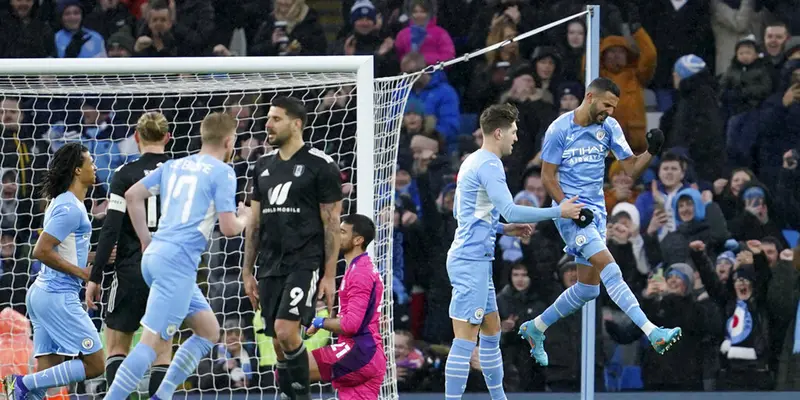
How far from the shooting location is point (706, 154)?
1262 centimetres

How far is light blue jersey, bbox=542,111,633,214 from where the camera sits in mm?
8961

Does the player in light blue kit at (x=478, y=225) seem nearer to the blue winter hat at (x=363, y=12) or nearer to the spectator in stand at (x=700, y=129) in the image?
the spectator in stand at (x=700, y=129)

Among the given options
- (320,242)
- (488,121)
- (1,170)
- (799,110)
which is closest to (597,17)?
(488,121)

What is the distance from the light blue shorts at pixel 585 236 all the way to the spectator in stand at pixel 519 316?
2461 millimetres

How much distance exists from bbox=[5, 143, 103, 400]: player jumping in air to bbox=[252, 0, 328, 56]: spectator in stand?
4443 millimetres

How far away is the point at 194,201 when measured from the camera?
780 cm

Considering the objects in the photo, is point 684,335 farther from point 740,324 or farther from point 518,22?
point 518,22

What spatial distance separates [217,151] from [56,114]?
17.6 feet

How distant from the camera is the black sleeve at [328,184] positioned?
784 centimetres

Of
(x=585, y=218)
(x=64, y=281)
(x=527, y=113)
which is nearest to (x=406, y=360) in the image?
(x=527, y=113)

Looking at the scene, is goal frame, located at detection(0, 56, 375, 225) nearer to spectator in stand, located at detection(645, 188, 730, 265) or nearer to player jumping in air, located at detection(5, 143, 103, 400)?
player jumping in air, located at detection(5, 143, 103, 400)

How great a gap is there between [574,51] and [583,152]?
425 cm

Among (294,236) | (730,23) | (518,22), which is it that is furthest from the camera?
(730,23)

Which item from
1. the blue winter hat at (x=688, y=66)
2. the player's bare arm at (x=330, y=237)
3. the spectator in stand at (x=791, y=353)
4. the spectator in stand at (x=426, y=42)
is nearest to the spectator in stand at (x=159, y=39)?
the spectator in stand at (x=426, y=42)
